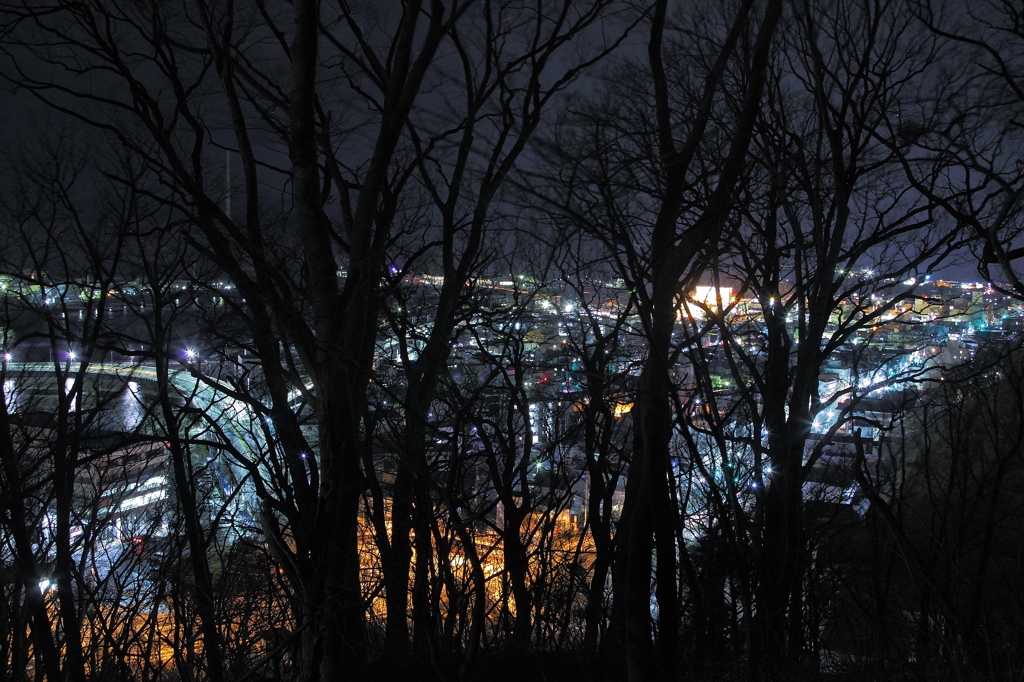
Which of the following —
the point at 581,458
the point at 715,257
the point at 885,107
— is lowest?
the point at 581,458

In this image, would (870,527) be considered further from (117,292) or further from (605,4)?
(117,292)

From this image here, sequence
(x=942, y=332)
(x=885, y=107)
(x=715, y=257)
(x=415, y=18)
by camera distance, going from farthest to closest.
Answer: (x=942, y=332)
(x=885, y=107)
(x=415, y=18)
(x=715, y=257)

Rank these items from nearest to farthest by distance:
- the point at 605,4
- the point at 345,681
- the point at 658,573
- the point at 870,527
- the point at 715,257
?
the point at 715,257, the point at 658,573, the point at 345,681, the point at 605,4, the point at 870,527

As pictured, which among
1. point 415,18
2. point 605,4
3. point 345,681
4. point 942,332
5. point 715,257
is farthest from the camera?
point 942,332

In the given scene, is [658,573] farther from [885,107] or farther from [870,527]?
[885,107]

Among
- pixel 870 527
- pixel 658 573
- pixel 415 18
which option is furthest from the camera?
pixel 870 527

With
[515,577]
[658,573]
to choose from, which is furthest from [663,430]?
[515,577]

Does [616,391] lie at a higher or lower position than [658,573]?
higher

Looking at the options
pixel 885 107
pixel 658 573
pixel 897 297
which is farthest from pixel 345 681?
pixel 885 107

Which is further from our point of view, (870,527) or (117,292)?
(117,292)
